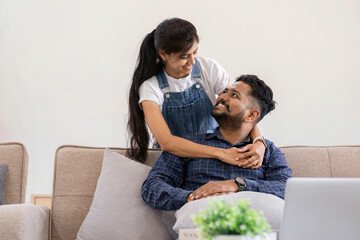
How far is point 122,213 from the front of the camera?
73.7 inches

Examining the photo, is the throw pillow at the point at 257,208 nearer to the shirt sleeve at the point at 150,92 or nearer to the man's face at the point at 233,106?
the man's face at the point at 233,106

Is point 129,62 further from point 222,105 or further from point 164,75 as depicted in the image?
point 222,105

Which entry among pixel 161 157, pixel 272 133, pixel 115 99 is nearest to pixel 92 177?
pixel 161 157

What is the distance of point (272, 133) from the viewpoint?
3084mm

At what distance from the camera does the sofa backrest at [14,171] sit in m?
2.11

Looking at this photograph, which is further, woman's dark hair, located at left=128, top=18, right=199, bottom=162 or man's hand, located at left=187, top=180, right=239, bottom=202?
woman's dark hair, located at left=128, top=18, right=199, bottom=162

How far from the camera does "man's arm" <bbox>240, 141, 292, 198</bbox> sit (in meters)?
1.81

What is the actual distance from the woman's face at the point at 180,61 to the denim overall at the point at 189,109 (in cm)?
7

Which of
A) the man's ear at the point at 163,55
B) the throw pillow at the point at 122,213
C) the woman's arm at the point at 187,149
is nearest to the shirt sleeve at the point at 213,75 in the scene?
the man's ear at the point at 163,55

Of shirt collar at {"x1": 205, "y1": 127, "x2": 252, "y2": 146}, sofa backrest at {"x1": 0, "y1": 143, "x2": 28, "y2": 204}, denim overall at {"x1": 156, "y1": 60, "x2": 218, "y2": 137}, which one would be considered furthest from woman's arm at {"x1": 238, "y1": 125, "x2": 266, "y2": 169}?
sofa backrest at {"x1": 0, "y1": 143, "x2": 28, "y2": 204}

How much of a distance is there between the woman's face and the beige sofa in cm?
A: 77

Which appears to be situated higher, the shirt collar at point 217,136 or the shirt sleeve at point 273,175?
the shirt collar at point 217,136

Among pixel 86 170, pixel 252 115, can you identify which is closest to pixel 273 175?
pixel 252 115

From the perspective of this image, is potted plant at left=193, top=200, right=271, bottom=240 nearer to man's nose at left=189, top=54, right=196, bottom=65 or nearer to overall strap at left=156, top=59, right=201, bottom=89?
man's nose at left=189, top=54, right=196, bottom=65
